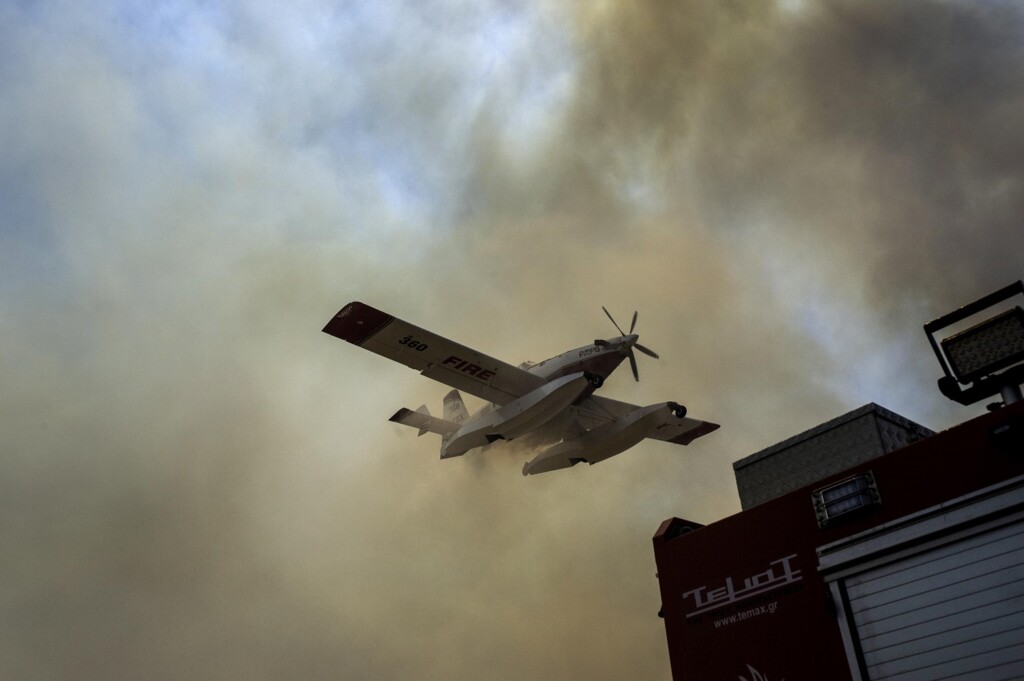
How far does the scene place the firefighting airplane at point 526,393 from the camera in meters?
32.2

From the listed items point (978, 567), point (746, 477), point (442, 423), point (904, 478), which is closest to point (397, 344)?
point (442, 423)

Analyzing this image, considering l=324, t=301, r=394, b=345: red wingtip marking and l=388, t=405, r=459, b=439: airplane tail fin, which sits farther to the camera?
l=388, t=405, r=459, b=439: airplane tail fin

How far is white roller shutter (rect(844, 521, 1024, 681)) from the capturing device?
17.2m

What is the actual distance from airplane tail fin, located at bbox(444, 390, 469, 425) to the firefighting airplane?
1931 mm

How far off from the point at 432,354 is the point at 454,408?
8462 millimetres

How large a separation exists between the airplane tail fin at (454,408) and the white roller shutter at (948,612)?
22.8 meters

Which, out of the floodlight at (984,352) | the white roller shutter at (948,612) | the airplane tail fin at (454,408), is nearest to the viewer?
the white roller shutter at (948,612)

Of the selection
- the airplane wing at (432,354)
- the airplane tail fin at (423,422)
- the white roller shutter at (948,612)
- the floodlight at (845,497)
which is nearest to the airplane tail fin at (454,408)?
the airplane tail fin at (423,422)

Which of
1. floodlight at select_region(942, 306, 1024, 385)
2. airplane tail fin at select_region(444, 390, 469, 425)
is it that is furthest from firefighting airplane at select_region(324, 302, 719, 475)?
floodlight at select_region(942, 306, 1024, 385)

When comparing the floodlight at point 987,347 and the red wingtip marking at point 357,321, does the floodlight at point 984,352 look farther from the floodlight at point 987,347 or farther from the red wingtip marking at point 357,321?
the red wingtip marking at point 357,321

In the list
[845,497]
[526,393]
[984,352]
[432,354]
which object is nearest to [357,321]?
[432,354]

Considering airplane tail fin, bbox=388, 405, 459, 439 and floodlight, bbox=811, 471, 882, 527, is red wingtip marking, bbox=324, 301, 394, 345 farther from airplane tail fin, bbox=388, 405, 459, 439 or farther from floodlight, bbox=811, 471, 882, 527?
floodlight, bbox=811, 471, 882, 527

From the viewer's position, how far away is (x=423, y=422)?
38.0 metres

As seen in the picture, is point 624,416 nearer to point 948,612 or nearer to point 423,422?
point 423,422
